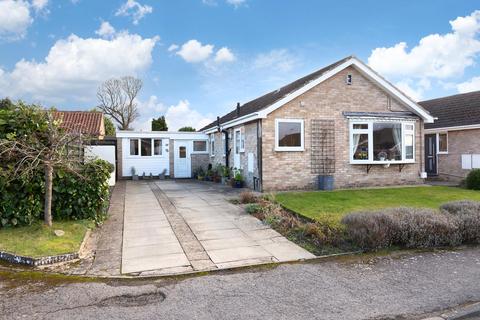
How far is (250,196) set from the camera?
11.1m

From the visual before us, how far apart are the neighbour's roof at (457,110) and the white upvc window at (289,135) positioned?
9.59 m

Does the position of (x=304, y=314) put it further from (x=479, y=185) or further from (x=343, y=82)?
(x=479, y=185)

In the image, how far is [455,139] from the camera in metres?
18.0

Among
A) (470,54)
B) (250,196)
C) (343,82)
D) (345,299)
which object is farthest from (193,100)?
(345,299)

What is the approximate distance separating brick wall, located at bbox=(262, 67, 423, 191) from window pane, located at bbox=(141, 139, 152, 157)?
10.7m

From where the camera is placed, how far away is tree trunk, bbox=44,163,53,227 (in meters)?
6.72

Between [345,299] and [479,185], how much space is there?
13.1 metres

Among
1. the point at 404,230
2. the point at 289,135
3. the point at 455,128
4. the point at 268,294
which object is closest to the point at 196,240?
the point at 268,294

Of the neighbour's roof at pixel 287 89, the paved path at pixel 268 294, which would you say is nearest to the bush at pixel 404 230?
the paved path at pixel 268 294

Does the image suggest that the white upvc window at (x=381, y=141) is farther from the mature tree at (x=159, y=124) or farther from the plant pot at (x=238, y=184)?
the mature tree at (x=159, y=124)

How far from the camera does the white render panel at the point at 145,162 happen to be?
69.3ft

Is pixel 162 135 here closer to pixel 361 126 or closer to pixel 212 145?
pixel 212 145

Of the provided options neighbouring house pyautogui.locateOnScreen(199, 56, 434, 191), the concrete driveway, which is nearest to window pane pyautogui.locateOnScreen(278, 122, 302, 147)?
neighbouring house pyautogui.locateOnScreen(199, 56, 434, 191)

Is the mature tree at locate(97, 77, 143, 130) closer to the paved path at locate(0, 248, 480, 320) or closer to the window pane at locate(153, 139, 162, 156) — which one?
the window pane at locate(153, 139, 162, 156)
